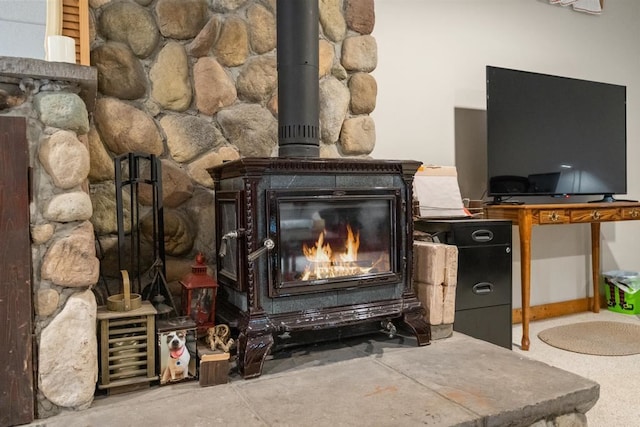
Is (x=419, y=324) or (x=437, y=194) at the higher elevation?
(x=437, y=194)

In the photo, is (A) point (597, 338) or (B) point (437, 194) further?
(A) point (597, 338)

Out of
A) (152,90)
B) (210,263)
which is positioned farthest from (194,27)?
(210,263)

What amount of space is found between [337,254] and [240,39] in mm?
1156

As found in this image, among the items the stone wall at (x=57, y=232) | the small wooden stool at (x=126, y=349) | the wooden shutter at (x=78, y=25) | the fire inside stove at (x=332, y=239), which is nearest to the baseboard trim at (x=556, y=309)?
the fire inside stove at (x=332, y=239)

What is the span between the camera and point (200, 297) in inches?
74.6

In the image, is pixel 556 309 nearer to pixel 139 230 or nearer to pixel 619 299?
pixel 619 299

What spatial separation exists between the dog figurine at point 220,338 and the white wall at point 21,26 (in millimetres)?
1190

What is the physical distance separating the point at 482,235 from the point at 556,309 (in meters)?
1.56

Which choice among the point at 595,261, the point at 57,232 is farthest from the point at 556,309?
the point at 57,232

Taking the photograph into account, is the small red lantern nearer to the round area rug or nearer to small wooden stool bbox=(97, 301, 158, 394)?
small wooden stool bbox=(97, 301, 158, 394)

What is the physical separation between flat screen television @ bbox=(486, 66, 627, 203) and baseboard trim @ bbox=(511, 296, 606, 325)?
2.73 feet

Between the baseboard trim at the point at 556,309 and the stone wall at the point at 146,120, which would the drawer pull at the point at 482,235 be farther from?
the baseboard trim at the point at 556,309

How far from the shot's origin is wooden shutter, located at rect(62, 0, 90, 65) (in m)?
1.84

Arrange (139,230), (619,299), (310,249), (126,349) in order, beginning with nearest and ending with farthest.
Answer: (126,349), (310,249), (139,230), (619,299)
